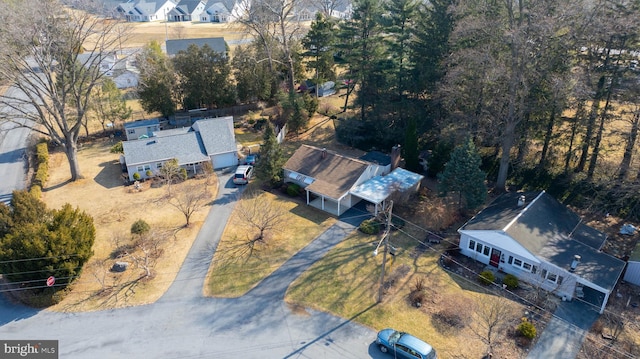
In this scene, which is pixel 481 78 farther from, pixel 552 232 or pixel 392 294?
pixel 392 294

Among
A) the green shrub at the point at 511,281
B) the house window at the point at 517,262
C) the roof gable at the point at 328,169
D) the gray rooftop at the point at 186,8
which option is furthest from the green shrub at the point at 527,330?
the gray rooftop at the point at 186,8

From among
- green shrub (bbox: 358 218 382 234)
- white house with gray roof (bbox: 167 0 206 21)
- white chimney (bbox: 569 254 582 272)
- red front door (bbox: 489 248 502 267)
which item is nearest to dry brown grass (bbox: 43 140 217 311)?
green shrub (bbox: 358 218 382 234)

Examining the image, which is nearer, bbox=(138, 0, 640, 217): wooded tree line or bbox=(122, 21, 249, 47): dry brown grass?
bbox=(138, 0, 640, 217): wooded tree line

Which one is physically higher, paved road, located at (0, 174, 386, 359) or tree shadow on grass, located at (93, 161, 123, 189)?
tree shadow on grass, located at (93, 161, 123, 189)

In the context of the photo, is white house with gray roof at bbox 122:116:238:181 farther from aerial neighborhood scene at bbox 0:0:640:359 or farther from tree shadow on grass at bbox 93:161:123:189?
tree shadow on grass at bbox 93:161:123:189

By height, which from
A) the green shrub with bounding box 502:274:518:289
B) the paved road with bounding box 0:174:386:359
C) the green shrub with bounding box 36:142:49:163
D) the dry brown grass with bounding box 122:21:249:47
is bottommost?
the paved road with bounding box 0:174:386:359

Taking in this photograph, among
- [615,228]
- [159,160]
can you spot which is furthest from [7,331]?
[615,228]

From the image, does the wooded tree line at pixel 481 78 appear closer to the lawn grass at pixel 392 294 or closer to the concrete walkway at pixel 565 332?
the concrete walkway at pixel 565 332
